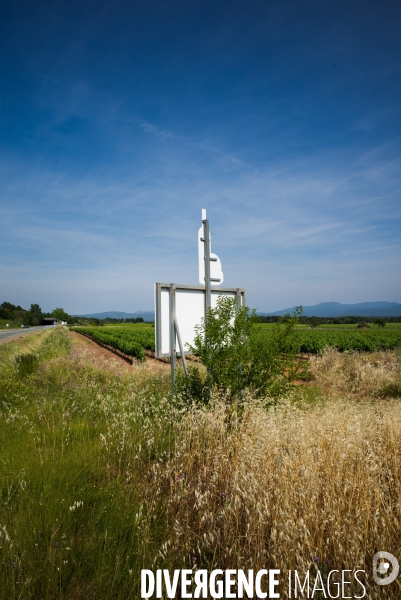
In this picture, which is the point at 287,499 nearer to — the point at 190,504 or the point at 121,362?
the point at 190,504

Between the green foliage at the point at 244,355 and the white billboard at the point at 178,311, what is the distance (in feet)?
2.12

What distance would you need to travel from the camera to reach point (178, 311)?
7.11 metres

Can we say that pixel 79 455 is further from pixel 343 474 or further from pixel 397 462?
pixel 397 462

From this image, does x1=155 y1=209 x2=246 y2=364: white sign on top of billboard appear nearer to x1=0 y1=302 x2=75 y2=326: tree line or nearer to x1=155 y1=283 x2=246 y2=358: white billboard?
x1=155 y1=283 x2=246 y2=358: white billboard

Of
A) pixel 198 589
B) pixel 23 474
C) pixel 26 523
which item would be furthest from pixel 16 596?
pixel 23 474

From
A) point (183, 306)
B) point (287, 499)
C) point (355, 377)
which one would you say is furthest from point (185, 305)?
point (355, 377)

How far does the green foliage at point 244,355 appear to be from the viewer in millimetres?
6176

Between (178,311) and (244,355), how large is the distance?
165 cm

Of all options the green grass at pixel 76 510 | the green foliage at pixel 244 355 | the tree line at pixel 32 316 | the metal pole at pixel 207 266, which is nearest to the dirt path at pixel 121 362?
the metal pole at pixel 207 266

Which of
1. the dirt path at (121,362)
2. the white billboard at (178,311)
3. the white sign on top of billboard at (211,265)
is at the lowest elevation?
the dirt path at (121,362)

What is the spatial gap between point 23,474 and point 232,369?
140 inches

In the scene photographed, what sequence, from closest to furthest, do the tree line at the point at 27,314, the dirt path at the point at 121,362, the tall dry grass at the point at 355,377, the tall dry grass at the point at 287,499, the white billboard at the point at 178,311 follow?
1. the tall dry grass at the point at 287,499
2. the white billboard at the point at 178,311
3. the tall dry grass at the point at 355,377
4. the dirt path at the point at 121,362
5. the tree line at the point at 27,314

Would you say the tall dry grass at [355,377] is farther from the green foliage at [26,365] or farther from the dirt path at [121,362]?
the green foliage at [26,365]

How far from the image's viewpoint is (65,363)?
37.9 ft
